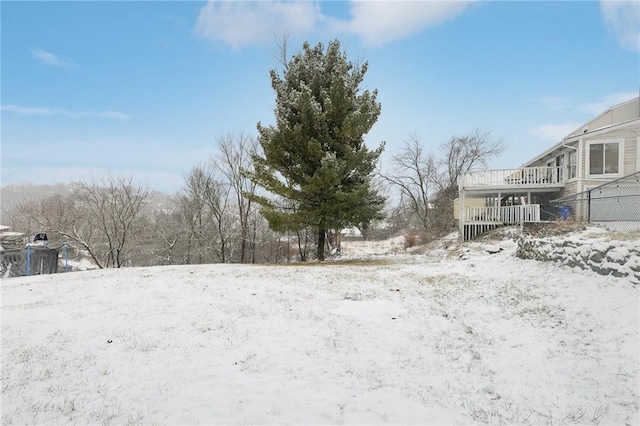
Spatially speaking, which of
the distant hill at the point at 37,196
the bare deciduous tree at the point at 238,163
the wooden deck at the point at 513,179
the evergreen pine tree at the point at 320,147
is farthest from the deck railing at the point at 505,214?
the distant hill at the point at 37,196

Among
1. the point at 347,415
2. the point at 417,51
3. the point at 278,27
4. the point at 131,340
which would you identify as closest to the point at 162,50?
the point at 278,27

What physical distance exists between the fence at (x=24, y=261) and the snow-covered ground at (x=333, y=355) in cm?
804

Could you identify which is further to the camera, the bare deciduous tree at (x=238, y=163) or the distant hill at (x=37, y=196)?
the distant hill at (x=37, y=196)

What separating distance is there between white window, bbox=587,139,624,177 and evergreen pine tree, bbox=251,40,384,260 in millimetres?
10009

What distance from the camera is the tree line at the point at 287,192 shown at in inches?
534

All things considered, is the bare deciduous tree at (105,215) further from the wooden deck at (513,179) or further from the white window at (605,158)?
the white window at (605,158)

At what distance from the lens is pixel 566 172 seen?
17062 millimetres

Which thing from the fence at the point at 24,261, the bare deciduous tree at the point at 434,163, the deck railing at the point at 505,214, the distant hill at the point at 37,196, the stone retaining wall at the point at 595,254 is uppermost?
the bare deciduous tree at the point at 434,163

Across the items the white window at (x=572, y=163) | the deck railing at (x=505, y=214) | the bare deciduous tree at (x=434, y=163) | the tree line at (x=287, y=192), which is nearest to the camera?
the tree line at (x=287, y=192)

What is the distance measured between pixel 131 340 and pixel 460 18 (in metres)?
14.9

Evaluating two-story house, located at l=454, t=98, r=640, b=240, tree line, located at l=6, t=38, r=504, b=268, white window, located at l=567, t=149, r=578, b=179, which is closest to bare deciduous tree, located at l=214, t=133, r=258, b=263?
tree line, located at l=6, t=38, r=504, b=268

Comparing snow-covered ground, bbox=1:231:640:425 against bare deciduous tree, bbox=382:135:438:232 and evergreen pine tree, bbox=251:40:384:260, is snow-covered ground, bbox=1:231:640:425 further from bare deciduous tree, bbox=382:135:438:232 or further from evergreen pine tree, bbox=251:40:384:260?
bare deciduous tree, bbox=382:135:438:232

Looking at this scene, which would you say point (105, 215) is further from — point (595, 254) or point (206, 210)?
point (595, 254)

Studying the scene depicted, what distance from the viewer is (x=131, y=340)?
184 inches
